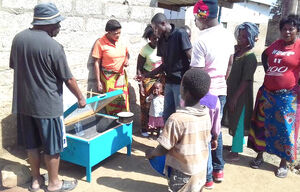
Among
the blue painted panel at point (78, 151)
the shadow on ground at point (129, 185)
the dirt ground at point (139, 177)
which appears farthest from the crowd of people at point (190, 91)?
the shadow on ground at point (129, 185)

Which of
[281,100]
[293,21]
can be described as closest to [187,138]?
[281,100]

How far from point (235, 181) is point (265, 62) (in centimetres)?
157

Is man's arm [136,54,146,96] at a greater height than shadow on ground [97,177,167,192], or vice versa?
man's arm [136,54,146,96]

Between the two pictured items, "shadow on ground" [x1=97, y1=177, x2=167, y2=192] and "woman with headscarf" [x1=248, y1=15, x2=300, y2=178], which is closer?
"shadow on ground" [x1=97, y1=177, x2=167, y2=192]

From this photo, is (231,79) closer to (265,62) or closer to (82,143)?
(265,62)

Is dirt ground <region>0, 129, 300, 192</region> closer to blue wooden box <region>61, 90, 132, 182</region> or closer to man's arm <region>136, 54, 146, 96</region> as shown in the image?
blue wooden box <region>61, 90, 132, 182</region>

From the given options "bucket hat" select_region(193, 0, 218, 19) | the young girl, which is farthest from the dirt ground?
"bucket hat" select_region(193, 0, 218, 19)

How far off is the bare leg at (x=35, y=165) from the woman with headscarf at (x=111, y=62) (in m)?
1.62

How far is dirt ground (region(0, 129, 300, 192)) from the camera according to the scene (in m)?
3.22

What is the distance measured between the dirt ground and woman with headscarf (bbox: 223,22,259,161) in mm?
449

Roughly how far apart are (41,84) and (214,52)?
1.66 metres

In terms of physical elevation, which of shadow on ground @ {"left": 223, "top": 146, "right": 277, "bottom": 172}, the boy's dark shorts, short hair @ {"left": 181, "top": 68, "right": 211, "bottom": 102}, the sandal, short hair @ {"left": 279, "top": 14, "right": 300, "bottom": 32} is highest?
short hair @ {"left": 279, "top": 14, "right": 300, "bottom": 32}

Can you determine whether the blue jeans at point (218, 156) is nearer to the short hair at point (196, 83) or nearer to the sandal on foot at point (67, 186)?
the short hair at point (196, 83)

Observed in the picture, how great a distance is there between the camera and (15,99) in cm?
275
